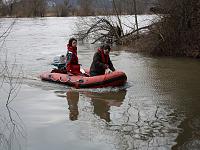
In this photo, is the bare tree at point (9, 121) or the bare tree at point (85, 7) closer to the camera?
the bare tree at point (9, 121)

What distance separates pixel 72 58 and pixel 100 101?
242cm

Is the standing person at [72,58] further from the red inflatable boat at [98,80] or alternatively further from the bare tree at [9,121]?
the bare tree at [9,121]

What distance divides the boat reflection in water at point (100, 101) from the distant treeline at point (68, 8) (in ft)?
8.71

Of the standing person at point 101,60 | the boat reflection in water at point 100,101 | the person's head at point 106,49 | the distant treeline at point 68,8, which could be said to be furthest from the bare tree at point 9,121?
the person's head at point 106,49

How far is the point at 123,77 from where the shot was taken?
1259 centimetres

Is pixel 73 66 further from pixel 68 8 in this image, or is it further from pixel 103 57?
pixel 68 8

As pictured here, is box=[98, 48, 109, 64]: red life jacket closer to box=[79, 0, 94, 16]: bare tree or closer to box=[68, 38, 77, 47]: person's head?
box=[68, 38, 77, 47]: person's head

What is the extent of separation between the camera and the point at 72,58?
1327 cm

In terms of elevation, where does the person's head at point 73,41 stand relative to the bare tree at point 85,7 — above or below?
below

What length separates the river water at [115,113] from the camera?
26.2ft

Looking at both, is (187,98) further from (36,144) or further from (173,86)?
(36,144)

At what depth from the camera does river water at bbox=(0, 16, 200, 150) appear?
799cm

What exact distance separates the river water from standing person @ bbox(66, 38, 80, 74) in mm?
653

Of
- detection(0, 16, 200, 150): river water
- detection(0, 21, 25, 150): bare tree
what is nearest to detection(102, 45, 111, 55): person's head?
detection(0, 16, 200, 150): river water
